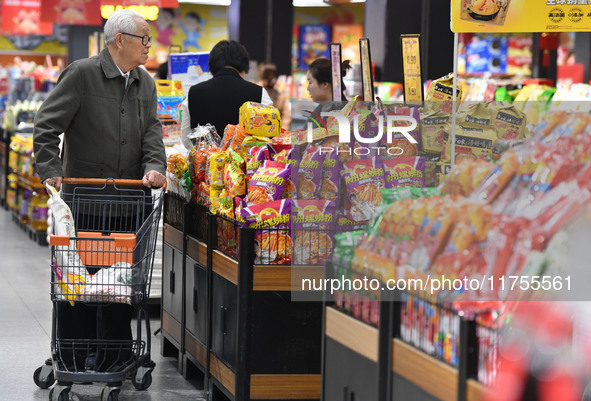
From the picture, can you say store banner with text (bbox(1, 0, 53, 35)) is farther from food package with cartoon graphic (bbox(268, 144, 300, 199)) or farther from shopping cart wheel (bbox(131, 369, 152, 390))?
food package with cartoon graphic (bbox(268, 144, 300, 199))

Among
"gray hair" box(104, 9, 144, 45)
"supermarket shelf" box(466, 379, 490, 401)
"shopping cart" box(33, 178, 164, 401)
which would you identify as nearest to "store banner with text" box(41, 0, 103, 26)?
"gray hair" box(104, 9, 144, 45)

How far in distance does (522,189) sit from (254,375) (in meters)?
1.77

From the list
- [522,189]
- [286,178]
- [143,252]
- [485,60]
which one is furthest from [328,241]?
[485,60]

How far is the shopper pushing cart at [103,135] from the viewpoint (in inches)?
183

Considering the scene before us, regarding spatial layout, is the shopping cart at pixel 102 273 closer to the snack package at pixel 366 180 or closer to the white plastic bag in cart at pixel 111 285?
the white plastic bag in cart at pixel 111 285

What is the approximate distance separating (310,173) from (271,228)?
376mm

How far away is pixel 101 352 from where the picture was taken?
Answer: 4723 millimetres

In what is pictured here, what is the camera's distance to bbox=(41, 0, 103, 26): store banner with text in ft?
41.5

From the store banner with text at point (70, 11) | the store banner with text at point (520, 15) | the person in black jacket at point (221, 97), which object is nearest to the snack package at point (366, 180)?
the store banner with text at point (520, 15)

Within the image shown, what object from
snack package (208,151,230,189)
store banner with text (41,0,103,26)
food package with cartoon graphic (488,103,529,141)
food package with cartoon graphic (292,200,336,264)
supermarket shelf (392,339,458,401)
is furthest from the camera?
store banner with text (41,0,103,26)

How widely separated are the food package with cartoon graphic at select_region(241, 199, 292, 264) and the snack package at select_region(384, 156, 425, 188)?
22.3 inches

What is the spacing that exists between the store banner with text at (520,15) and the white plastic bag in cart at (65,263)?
1.88m

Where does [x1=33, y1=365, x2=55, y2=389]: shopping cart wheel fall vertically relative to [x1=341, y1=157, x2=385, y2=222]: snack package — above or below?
below

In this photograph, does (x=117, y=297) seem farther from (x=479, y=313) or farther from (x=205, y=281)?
(x=479, y=313)
